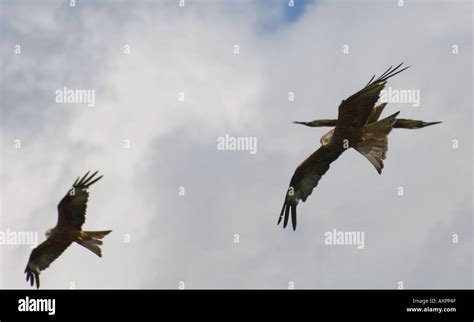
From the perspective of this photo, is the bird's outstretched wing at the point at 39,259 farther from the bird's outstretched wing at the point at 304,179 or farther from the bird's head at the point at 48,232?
the bird's outstretched wing at the point at 304,179

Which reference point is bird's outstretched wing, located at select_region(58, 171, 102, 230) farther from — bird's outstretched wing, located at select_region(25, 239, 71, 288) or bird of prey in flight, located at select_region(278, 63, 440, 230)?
bird of prey in flight, located at select_region(278, 63, 440, 230)

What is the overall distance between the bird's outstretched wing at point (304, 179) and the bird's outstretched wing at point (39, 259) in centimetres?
405

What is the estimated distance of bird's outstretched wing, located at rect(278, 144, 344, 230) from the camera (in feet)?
52.5

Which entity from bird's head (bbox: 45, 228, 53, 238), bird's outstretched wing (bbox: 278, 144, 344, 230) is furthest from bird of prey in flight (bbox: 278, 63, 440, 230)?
bird's head (bbox: 45, 228, 53, 238)

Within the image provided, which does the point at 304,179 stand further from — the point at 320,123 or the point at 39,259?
the point at 39,259

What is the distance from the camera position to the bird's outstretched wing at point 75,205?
15000 millimetres

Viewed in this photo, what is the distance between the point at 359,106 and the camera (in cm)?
1440

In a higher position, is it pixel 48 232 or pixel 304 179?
pixel 304 179

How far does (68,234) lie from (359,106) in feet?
17.7
